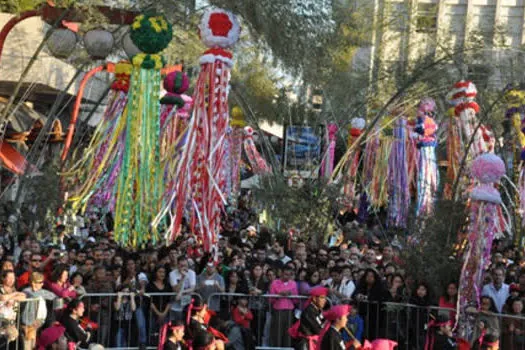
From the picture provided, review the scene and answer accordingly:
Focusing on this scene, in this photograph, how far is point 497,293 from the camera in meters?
17.8

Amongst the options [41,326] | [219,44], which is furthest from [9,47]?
[41,326]

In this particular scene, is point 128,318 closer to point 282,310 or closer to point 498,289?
point 282,310

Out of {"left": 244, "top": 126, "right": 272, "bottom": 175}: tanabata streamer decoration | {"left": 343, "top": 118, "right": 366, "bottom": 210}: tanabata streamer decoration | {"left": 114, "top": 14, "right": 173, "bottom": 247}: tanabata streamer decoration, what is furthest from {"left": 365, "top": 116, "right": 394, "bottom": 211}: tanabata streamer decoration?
{"left": 114, "top": 14, "right": 173, "bottom": 247}: tanabata streamer decoration

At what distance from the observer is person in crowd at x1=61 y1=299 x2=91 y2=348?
15.0 m

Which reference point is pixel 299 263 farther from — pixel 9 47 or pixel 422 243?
pixel 9 47

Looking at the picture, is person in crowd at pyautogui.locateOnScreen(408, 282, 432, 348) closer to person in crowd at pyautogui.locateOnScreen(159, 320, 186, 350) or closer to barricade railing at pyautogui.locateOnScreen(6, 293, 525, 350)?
barricade railing at pyautogui.locateOnScreen(6, 293, 525, 350)

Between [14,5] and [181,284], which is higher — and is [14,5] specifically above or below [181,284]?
above

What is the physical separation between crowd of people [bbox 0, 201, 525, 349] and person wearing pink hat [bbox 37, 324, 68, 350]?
0.32 meters

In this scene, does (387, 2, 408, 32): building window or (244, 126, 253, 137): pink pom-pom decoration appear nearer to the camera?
(244, 126, 253, 137): pink pom-pom decoration

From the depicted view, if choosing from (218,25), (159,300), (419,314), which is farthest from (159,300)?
(218,25)

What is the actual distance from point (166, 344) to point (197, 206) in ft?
11.2

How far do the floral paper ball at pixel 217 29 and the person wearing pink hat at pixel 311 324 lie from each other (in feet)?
13.1

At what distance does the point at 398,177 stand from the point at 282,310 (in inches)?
603

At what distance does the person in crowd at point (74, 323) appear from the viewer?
15.0m
